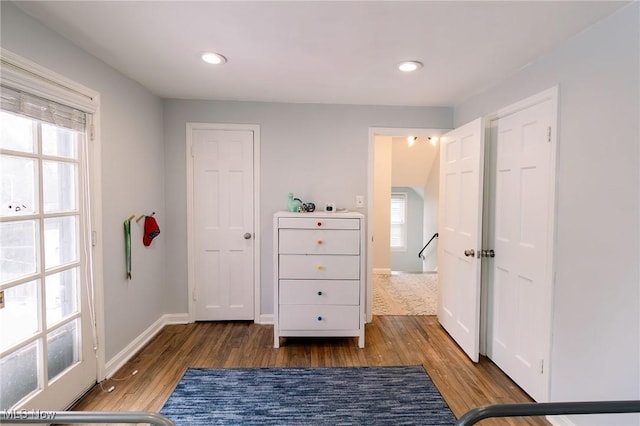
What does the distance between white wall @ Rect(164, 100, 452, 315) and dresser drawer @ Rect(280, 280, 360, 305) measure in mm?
525

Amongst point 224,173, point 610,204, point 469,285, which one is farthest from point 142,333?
point 610,204

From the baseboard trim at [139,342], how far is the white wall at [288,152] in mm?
103

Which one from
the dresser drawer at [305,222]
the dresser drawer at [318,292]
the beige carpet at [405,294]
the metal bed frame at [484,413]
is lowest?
the beige carpet at [405,294]

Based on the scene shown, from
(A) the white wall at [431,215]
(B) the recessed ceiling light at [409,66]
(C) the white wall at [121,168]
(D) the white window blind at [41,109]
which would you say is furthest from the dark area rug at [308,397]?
(A) the white wall at [431,215]

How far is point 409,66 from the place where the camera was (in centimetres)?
210

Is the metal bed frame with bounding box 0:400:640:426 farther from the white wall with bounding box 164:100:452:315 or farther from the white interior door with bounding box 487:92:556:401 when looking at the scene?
the white wall with bounding box 164:100:452:315

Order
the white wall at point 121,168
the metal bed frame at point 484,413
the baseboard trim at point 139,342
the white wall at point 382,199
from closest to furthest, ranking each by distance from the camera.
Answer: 1. the metal bed frame at point 484,413
2. the white wall at point 121,168
3. the baseboard trim at point 139,342
4. the white wall at point 382,199

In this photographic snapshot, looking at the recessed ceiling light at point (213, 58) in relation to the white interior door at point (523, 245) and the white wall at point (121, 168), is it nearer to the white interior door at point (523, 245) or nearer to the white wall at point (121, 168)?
the white wall at point (121, 168)

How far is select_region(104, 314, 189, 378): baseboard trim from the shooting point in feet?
7.32

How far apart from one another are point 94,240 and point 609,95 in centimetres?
319

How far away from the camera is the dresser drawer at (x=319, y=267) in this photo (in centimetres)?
262

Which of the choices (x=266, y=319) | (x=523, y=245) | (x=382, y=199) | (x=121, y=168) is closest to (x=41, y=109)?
(x=121, y=168)

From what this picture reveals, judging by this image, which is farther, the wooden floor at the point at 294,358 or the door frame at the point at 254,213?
the door frame at the point at 254,213

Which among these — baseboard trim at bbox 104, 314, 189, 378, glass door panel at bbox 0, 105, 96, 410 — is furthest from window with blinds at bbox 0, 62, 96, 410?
baseboard trim at bbox 104, 314, 189, 378
